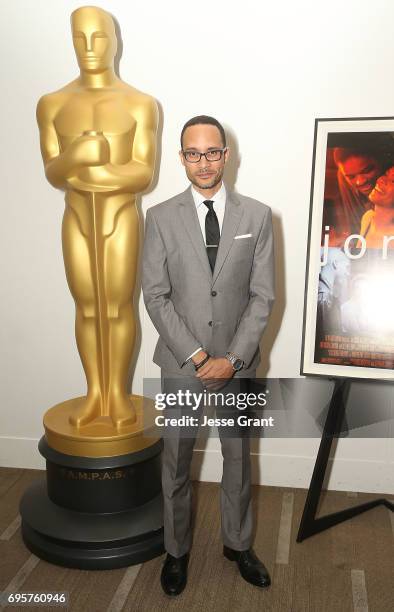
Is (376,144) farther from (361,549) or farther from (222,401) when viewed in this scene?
(361,549)

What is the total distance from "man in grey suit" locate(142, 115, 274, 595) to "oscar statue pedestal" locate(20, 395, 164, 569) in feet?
0.80

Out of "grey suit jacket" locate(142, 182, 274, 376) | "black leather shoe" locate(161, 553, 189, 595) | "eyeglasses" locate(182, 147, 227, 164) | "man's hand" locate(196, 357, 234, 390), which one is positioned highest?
"eyeglasses" locate(182, 147, 227, 164)

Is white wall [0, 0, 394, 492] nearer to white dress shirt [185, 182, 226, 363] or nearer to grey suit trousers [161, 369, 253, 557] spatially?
white dress shirt [185, 182, 226, 363]

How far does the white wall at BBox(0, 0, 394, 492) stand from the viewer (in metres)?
2.45

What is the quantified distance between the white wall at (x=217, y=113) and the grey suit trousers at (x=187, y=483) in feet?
2.46

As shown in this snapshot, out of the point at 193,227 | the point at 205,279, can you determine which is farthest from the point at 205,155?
the point at 205,279

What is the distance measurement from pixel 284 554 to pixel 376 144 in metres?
1.54

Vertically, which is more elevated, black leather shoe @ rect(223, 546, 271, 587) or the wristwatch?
the wristwatch

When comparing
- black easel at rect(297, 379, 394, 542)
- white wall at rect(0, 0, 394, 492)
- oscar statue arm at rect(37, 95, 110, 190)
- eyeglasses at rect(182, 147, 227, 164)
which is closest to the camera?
eyeglasses at rect(182, 147, 227, 164)

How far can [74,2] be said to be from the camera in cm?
254

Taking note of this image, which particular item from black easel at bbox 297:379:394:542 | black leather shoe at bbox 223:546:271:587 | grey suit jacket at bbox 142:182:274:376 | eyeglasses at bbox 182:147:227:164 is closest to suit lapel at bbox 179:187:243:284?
grey suit jacket at bbox 142:182:274:376

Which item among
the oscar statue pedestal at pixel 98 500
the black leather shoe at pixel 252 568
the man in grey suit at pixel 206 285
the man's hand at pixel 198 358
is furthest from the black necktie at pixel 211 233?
the black leather shoe at pixel 252 568

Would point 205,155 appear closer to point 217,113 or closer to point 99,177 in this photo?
point 99,177

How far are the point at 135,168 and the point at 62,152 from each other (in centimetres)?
28
